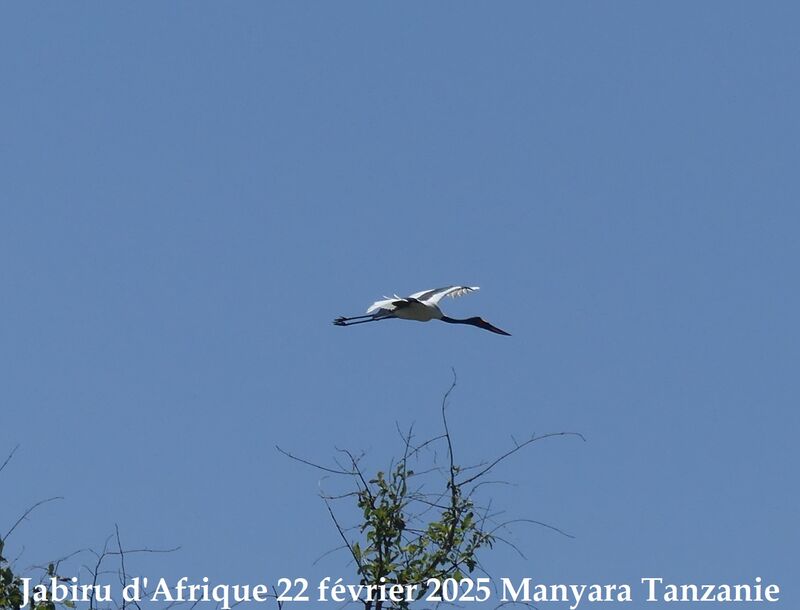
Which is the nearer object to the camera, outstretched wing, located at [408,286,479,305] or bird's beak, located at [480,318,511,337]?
outstretched wing, located at [408,286,479,305]

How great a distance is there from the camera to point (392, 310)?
46.1 feet

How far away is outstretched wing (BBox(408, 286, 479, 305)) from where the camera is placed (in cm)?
1418

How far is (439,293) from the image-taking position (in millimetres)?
14398

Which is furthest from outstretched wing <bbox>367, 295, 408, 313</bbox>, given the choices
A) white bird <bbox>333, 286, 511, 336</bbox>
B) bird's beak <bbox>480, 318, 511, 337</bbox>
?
bird's beak <bbox>480, 318, 511, 337</bbox>

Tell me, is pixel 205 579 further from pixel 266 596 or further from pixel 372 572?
pixel 372 572

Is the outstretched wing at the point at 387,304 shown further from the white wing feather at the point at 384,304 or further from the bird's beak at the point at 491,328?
the bird's beak at the point at 491,328

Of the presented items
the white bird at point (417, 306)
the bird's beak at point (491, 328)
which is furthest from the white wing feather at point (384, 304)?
the bird's beak at point (491, 328)

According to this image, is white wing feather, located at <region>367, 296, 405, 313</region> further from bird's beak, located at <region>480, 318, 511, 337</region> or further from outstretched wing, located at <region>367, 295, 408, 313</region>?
bird's beak, located at <region>480, 318, 511, 337</region>

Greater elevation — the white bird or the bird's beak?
the bird's beak

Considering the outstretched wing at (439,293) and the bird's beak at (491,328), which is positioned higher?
the bird's beak at (491,328)

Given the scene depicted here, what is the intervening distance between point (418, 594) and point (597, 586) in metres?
1.98

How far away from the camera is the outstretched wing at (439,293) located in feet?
46.5

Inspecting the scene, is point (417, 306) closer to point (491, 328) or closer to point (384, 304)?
point (384, 304)

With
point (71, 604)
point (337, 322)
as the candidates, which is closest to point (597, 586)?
point (71, 604)
